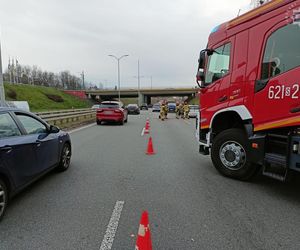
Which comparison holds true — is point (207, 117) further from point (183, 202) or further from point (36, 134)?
point (36, 134)

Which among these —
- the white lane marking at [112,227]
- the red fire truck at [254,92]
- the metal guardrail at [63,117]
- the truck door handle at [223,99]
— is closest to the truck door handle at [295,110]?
the red fire truck at [254,92]

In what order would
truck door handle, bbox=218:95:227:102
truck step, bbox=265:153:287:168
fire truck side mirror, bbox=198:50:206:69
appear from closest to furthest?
truck step, bbox=265:153:287:168, truck door handle, bbox=218:95:227:102, fire truck side mirror, bbox=198:50:206:69

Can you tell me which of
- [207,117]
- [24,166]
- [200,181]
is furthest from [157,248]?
[207,117]

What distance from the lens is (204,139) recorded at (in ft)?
23.4

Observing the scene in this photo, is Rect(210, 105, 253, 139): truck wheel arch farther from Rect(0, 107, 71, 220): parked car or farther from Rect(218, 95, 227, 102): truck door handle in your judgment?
Rect(0, 107, 71, 220): parked car

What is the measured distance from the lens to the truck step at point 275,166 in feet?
16.2

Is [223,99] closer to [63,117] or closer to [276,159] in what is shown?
[276,159]

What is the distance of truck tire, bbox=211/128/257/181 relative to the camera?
5.88 metres

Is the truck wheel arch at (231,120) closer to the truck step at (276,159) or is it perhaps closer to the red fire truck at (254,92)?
the red fire truck at (254,92)

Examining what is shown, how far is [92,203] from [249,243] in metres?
2.41

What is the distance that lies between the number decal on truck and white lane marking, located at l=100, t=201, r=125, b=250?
305cm

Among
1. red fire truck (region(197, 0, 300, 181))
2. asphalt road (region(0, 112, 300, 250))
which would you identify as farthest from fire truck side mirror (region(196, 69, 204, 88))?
asphalt road (region(0, 112, 300, 250))

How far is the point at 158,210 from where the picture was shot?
14.5ft

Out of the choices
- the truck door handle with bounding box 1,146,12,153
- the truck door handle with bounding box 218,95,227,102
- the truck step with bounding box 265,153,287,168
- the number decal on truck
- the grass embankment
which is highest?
the number decal on truck
